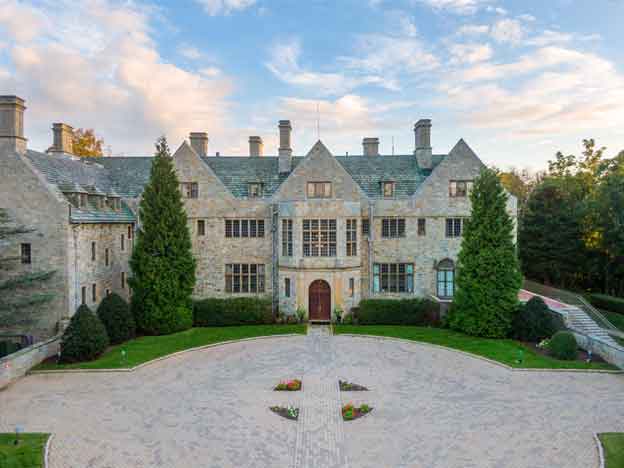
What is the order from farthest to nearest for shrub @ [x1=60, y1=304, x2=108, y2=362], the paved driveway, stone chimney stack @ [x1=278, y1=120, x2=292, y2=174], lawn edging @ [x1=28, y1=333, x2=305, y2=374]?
stone chimney stack @ [x1=278, y1=120, x2=292, y2=174], shrub @ [x1=60, y1=304, x2=108, y2=362], lawn edging @ [x1=28, y1=333, x2=305, y2=374], the paved driveway

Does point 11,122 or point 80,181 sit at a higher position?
point 11,122

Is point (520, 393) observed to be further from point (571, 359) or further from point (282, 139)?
point (282, 139)

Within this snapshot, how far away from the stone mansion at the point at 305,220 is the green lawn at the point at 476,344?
11.0 feet

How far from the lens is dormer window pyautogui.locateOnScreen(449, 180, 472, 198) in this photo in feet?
105

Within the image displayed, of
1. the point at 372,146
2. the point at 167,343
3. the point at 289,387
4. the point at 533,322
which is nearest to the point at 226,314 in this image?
the point at 167,343

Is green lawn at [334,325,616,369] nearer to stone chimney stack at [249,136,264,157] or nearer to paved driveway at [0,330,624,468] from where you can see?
paved driveway at [0,330,624,468]

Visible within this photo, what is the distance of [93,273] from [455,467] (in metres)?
23.1

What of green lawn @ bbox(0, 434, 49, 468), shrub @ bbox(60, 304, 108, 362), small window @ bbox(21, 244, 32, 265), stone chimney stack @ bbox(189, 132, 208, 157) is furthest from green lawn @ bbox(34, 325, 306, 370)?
stone chimney stack @ bbox(189, 132, 208, 157)

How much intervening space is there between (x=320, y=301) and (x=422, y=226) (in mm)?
9259

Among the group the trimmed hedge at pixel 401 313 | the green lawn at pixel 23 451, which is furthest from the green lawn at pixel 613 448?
the green lawn at pixel 23 451

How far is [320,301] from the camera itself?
3045 cm

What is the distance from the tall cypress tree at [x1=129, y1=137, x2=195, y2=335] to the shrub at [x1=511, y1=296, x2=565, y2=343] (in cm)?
1997

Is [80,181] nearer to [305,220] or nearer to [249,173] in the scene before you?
[249,173]

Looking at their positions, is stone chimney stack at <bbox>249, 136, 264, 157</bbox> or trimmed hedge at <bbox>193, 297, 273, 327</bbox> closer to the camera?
trimmed hedge at <bbox>193, 297, 273, 327</bbox>
